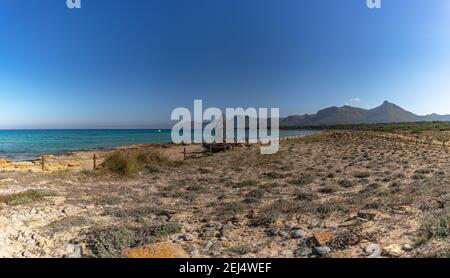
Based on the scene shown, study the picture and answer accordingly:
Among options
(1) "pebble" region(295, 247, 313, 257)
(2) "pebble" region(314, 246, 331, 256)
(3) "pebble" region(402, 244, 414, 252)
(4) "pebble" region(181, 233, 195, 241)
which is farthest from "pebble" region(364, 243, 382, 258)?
(4) "pebble" region(181, 233, 195, 241)

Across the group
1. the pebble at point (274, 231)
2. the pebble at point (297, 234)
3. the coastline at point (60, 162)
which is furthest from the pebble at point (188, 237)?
the coastline at point (60, 162)

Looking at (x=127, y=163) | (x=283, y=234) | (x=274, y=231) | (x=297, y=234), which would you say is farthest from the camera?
(x=127, y=163)

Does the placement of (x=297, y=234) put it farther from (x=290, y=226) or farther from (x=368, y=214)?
(x=368, y=214)

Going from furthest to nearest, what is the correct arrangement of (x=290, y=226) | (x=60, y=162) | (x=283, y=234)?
(x=60, y=162), (x=290, y=226), (x=283, y=234)

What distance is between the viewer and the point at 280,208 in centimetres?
887

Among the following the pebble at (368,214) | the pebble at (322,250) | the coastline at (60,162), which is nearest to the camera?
the pebble at (322,250)

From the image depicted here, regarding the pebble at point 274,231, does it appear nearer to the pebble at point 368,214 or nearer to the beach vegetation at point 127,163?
the pebble at point 368,214

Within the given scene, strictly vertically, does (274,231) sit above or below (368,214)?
below

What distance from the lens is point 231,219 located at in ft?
26.7

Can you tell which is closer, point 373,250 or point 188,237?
point 373,250

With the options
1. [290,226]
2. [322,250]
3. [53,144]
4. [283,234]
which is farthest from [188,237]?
[53,144]

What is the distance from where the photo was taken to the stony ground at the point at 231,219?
582 centimetres

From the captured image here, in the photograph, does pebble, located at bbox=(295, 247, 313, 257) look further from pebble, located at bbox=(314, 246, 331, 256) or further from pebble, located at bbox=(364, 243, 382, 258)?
pebble, located at bbox=(364, 243, 382, 258)
